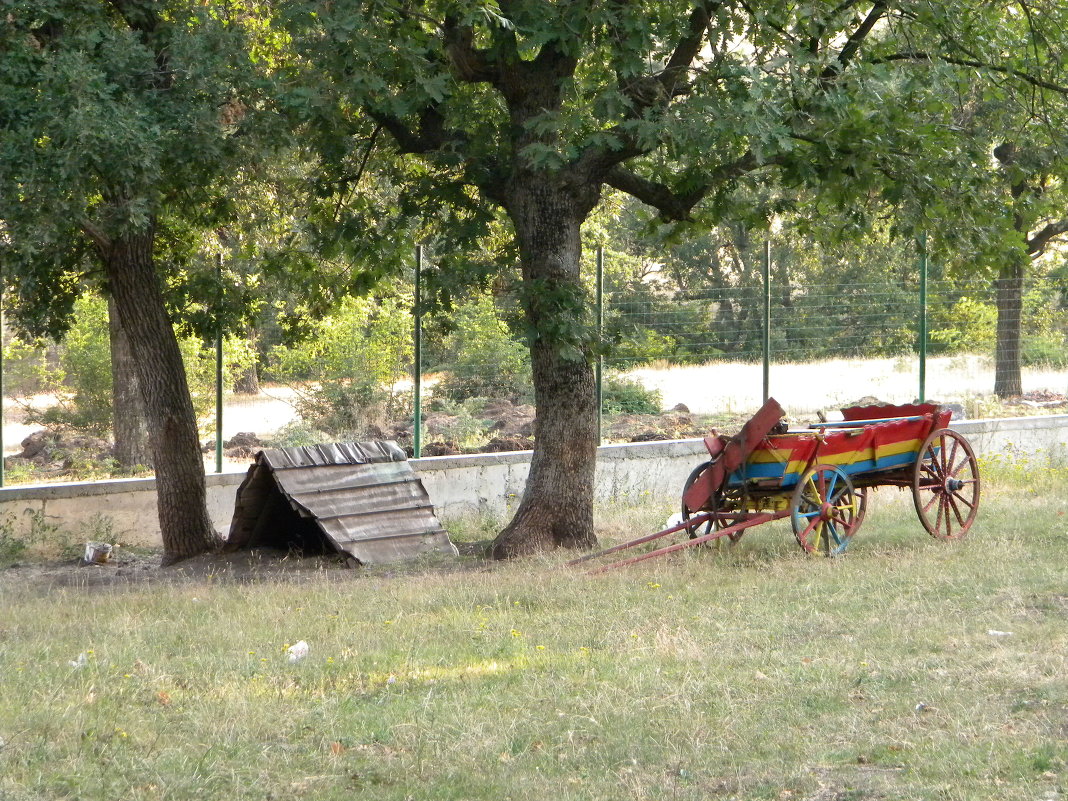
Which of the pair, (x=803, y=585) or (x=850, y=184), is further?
(x=850, y=184)

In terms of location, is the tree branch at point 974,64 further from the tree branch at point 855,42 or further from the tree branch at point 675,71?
the tree branch at point 675,71

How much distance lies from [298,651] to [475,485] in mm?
7877

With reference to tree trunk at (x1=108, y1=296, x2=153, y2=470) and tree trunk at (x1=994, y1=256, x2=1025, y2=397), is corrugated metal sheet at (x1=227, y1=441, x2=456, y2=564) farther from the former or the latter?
tree trunk at (x1=994, y1=256, x2=1025, y2=397)

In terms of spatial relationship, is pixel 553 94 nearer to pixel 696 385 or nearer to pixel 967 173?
pixel 967 173

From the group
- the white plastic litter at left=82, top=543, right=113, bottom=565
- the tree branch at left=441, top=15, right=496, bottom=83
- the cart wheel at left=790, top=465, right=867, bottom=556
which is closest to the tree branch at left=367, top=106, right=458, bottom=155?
the tree branch at left=441, top=15, right=496, bottom=83

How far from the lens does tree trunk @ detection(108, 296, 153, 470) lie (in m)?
15.4

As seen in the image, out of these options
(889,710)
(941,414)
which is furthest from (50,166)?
(941,414)

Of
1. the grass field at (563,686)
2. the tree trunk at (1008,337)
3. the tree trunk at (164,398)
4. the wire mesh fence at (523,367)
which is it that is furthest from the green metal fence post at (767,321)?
the tree trunk at (164,398)

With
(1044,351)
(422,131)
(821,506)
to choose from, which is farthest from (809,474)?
(1044,351)

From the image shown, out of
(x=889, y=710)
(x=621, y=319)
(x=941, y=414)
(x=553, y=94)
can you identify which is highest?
(x=553, y=94)

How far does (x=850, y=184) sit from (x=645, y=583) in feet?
12.0

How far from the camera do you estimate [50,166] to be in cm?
878

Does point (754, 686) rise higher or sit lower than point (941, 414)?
lower

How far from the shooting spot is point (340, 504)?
1170cm
